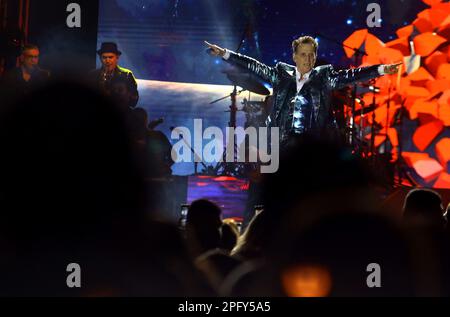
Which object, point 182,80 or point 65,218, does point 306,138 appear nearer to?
point 182,80

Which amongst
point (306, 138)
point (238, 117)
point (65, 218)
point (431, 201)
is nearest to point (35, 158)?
point (65, 218)

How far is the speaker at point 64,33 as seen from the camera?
5.26m

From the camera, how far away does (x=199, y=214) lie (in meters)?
2.41

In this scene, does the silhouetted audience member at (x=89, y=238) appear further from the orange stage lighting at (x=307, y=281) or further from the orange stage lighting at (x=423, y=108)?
the orange stage lighting at (x=423, y=108)

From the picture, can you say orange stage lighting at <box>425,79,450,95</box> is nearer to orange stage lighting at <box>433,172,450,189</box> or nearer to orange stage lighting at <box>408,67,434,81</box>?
orange stage lighting at <box>408,67,434,81</box>

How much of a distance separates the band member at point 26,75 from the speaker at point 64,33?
4.3 inches

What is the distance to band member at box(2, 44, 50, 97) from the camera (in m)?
4.89

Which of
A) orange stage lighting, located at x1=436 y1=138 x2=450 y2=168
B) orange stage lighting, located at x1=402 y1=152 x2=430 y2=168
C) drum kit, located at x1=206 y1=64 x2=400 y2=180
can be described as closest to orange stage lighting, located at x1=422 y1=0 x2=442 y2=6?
drum kit, located at x1=206 y1=64 x2=400 y2=180

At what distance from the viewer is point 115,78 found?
5.43 m

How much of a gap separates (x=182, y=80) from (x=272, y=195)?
292cm

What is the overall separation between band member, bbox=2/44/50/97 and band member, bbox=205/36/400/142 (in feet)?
6.45

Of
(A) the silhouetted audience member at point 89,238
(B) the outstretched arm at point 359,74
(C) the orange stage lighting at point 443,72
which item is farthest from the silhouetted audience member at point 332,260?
(C) the orange stage lighting at point 443,72

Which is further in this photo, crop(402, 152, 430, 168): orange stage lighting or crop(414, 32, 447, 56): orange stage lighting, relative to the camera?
crop(402, 152, 430, 168): orange stage lighting
